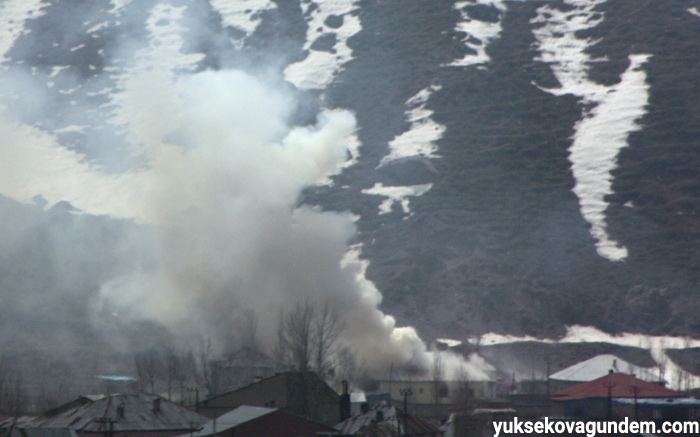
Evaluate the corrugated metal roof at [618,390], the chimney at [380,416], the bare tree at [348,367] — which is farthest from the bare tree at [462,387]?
the chimney at [380,416]

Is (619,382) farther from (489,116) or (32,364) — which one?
(489,116)

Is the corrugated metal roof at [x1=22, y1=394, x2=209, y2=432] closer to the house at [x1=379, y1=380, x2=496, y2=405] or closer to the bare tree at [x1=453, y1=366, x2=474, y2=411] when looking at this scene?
the bare tree at [x1=453, y1=366, x2=474, y2=411]

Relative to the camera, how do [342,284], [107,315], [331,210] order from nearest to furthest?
[342,284]
[107,315]
[331,210]

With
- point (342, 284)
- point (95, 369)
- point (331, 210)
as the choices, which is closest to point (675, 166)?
point (331, 210)

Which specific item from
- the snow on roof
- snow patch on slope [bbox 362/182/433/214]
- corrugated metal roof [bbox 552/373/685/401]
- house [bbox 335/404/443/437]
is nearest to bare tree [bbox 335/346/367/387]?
corrugated metal roof [bbox 552/373/685/401]

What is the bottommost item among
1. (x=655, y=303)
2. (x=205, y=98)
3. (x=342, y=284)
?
(x=655, y=303)

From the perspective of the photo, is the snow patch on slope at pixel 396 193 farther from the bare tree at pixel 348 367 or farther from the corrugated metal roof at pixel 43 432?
the corrugated metal roof at pixel 43 432

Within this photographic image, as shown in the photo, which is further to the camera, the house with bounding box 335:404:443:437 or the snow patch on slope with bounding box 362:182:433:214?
the snow patch on slope with bounding box 362:182:433:214
